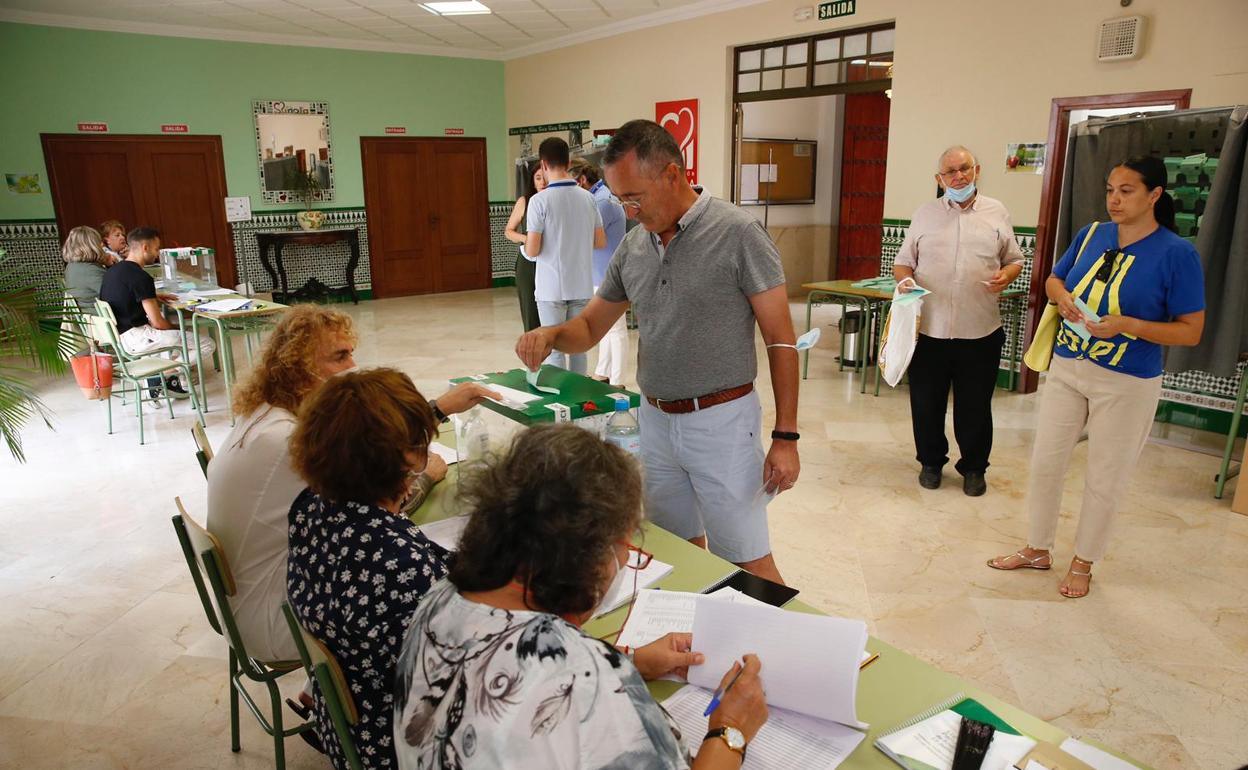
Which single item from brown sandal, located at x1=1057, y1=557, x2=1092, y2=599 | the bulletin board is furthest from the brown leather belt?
the bulletin board

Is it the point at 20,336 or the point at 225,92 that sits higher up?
the point at 225,92

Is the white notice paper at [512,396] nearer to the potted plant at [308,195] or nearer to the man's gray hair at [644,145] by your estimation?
the man's gray hair at [644,145]

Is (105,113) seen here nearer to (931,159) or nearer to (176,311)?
(176,311)

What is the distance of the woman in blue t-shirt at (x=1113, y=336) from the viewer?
9.17ft

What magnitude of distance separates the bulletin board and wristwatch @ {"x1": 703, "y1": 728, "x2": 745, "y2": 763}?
902cm

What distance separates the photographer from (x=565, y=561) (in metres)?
1.14

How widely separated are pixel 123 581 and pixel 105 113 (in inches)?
309

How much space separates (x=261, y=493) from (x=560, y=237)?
3.33 metres

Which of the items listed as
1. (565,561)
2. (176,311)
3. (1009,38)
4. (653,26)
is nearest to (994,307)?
(1009,38)

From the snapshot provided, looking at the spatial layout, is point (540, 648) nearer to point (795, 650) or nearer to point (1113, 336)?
point (795, 650)

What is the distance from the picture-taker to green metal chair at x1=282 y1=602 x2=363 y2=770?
1411 millimetres

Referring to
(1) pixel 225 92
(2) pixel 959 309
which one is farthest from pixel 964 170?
(1) pixel 225 92

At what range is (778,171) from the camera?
1037cm

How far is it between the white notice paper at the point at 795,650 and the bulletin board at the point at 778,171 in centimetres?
881
